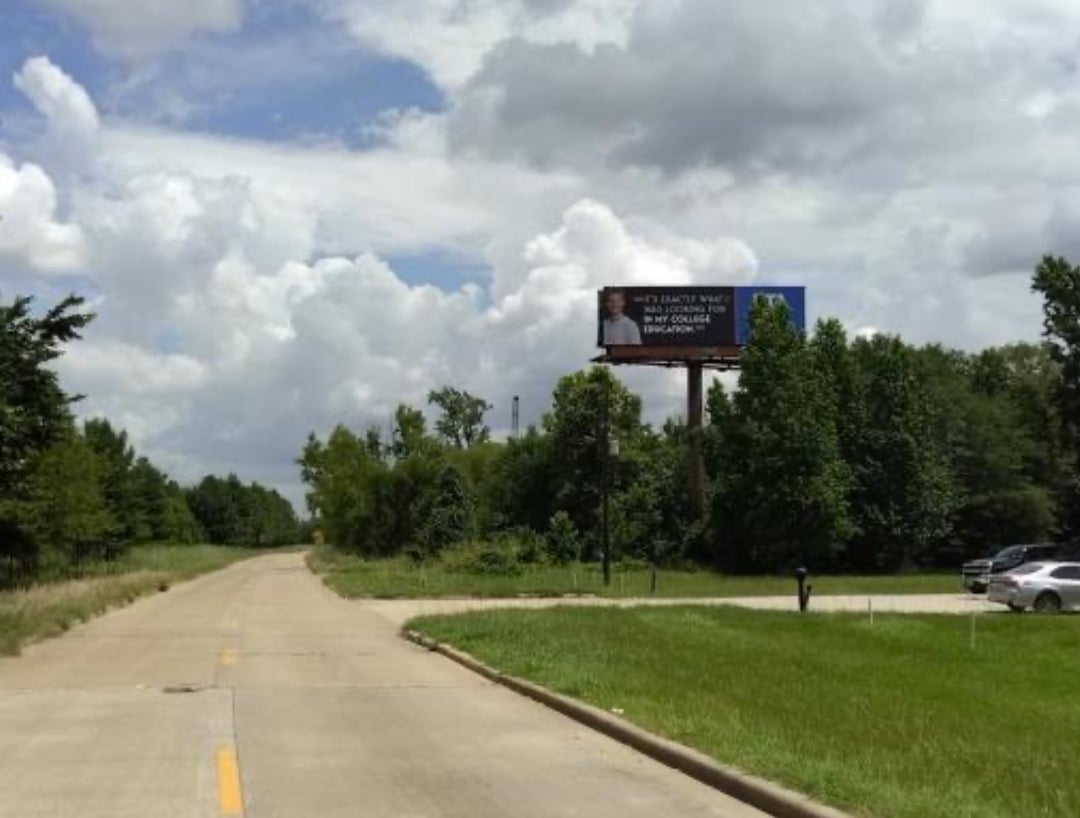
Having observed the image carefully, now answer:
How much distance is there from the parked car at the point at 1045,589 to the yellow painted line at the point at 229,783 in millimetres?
27800

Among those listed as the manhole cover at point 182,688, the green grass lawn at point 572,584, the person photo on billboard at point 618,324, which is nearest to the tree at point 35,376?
the green grass lawn at point 572,584

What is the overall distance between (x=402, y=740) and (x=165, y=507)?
107146 millimetres

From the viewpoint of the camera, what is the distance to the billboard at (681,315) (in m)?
72.0

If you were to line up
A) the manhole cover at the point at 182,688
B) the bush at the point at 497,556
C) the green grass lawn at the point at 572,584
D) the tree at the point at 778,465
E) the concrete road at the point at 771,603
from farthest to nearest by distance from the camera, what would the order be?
the tree at the point at 778,465, the bush at the point at 497,556, the green grass lawn at the point at 572,584, the concrete road at the point at 771,603, the manhole cover at the point at 182,688

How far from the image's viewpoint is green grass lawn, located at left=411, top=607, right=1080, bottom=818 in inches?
358

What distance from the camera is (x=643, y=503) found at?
7675 centimetres

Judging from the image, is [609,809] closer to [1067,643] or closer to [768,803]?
A: [768,803]

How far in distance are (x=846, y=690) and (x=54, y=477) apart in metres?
49.3

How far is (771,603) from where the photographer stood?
3941 centimetres

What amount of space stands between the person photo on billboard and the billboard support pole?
12.5 ft

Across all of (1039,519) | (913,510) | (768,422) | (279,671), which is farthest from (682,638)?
(1039,519)

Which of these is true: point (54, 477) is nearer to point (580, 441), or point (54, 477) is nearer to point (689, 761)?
point (580, 441)

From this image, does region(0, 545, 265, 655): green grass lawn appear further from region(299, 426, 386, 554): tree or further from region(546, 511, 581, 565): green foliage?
region(299, 426, 386, 554): tree

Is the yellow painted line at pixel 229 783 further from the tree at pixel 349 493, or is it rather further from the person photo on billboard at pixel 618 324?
the tree at pixel 349 493
